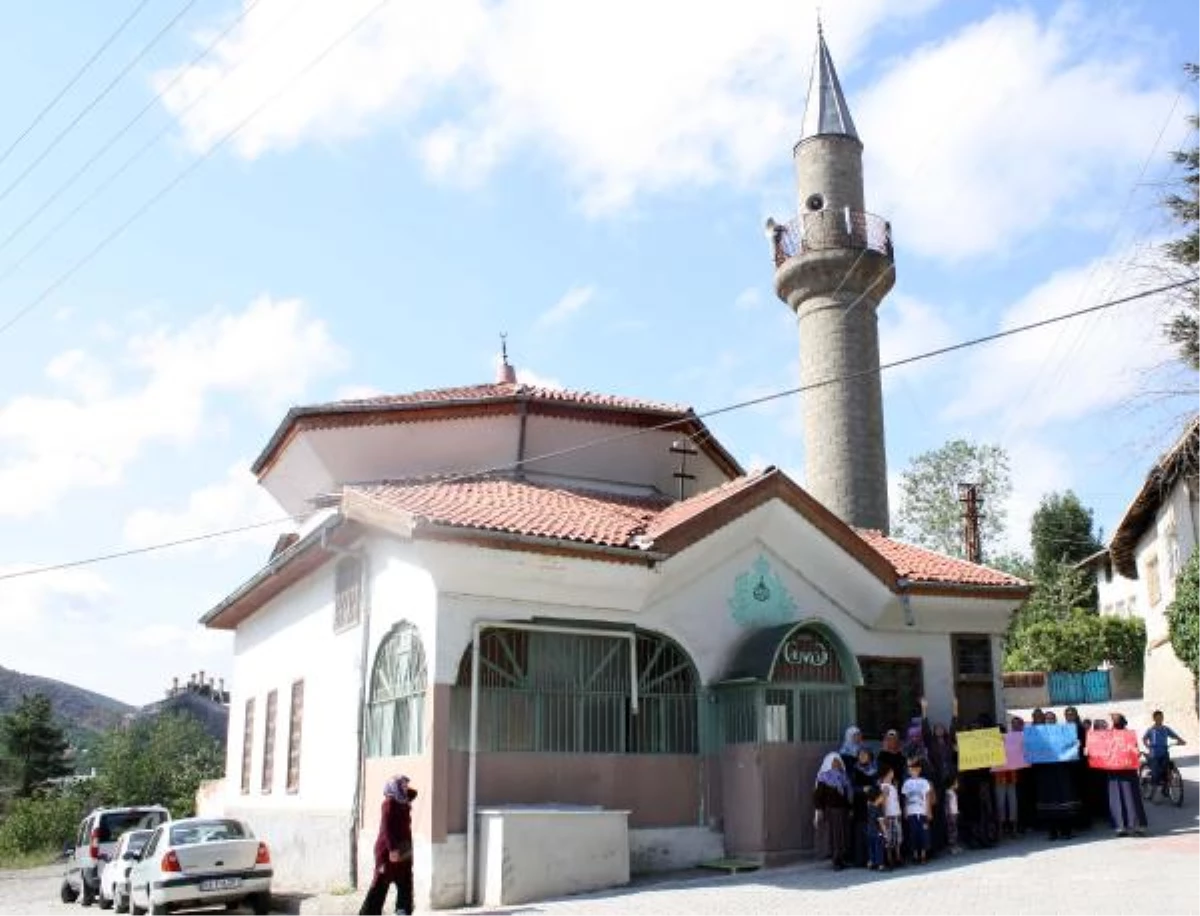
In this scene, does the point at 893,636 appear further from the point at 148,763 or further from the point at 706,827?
the point at 148,763

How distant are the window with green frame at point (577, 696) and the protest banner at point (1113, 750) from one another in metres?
4.86

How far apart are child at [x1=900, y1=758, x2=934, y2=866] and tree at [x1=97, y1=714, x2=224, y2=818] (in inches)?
1473

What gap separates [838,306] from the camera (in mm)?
30594

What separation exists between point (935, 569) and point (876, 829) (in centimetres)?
506

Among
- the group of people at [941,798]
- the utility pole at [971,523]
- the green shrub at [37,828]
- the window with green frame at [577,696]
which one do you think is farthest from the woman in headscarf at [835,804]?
the green shrub at [37,828]

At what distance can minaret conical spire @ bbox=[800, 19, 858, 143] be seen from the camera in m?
32.4

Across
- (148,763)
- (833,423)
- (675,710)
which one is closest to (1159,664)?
(833,423)

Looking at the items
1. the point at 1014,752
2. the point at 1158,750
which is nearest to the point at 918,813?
the point at 1014,752

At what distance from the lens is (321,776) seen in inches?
665

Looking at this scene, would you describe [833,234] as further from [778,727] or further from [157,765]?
[157,765]

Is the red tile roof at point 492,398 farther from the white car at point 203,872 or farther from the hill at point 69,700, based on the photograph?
the hill at point 69,700

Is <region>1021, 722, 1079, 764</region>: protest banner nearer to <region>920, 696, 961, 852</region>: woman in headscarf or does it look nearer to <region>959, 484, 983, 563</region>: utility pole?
<region>920, 696, 961, 852</region>: woman in headscarf

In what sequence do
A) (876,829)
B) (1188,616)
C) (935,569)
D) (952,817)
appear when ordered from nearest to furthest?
(876,829) < (952,817) < (935,569) < (1188,616)

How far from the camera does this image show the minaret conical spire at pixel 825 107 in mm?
32375
